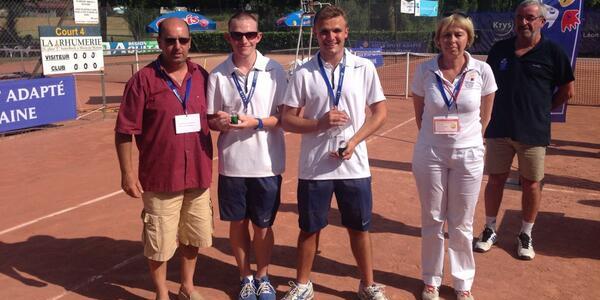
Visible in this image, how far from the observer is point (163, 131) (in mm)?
3615

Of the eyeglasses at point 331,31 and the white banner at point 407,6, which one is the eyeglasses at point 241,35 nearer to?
the eyeglasses at point 331,31

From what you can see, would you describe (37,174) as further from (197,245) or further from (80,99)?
(80,99)

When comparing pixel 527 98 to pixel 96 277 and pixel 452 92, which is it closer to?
pixel 452 92

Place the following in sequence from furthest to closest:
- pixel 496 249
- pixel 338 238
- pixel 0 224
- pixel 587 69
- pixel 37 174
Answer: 1. pixel 587 69
2. pixel 37 174
3. pixel 0 224
4. pixel 338 238
5. pixel 496 249

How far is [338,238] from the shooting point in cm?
538

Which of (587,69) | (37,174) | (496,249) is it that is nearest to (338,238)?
A: (496,249)

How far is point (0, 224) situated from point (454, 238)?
15.3 feet

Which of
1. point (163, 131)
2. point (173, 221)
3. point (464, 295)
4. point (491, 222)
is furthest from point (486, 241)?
point (163, 131)

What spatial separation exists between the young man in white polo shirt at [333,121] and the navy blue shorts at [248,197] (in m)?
0.22

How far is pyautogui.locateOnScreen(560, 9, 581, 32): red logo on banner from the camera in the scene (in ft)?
25.6

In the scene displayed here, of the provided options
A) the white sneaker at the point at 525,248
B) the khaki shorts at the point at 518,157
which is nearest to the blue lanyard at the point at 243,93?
the khaki shorts at the point at 518,157

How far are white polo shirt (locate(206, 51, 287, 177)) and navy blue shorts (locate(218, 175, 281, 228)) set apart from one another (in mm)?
51

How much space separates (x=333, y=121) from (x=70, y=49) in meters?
10.0

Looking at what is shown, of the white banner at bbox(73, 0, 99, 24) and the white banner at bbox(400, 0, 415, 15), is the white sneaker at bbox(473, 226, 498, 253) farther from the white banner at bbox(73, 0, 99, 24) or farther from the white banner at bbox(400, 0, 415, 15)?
the white banner at bbox(400, 0, 415, 15)
